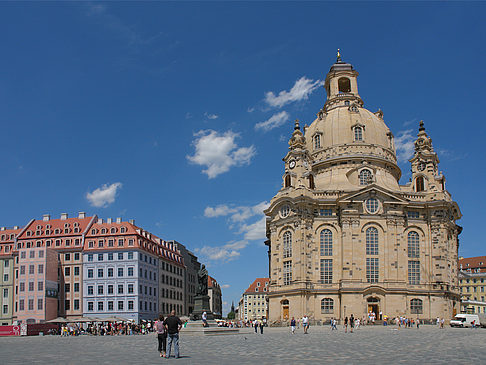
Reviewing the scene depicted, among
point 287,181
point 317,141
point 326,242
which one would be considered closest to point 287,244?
point 326,242

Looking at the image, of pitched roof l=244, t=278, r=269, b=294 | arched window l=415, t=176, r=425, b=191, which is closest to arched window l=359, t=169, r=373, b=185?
arched window l=415, t=176, r=425, b=191

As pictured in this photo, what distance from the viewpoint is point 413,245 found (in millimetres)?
76750

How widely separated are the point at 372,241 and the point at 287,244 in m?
12.4

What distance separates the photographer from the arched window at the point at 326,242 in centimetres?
7600

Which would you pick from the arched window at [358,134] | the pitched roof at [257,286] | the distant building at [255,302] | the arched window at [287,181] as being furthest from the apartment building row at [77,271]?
the pitched roof at [257,286]

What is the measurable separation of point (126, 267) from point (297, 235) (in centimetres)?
2830

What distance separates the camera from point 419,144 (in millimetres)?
84000

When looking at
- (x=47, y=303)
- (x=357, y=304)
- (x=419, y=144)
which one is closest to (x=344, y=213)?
(x=357, y=304)

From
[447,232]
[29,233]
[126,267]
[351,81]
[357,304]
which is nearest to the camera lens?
[357,304]

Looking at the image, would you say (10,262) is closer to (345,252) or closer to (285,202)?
(285,202)

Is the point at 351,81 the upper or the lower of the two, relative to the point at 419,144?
upper

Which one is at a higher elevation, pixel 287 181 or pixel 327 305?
pixel 287 181

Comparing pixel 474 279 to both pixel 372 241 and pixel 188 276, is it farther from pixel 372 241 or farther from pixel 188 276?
pixel 188 276

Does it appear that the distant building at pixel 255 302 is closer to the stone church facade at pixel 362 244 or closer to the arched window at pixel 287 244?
the stone church facade at pixel 362 244
